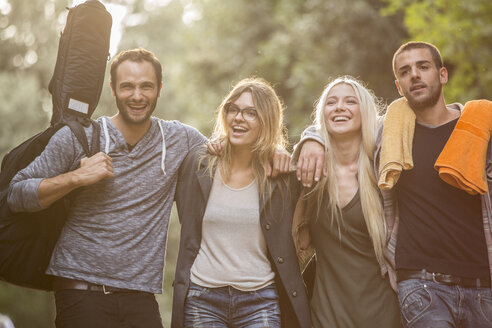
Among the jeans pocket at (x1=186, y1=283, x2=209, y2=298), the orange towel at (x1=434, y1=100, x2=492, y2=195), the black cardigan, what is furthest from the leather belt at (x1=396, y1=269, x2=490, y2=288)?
the jeans pocket at (x1=186, y1=283, x2=209, y2=298)

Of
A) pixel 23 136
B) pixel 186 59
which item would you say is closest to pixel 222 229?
pixel 186 59

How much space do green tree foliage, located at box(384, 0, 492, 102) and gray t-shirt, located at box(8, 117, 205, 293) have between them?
5.81 metres

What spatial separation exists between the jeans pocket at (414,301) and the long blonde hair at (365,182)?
31cm

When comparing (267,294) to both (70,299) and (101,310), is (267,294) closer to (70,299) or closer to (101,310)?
(101,310)

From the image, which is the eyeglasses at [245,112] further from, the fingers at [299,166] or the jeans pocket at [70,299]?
the jeans pocket at [70,299]

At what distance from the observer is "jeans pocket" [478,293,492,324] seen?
366 centimetres

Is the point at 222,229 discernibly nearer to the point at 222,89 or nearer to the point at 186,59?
the point at 222,89

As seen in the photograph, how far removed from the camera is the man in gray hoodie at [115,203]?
3.84 m

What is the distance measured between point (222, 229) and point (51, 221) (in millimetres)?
1124

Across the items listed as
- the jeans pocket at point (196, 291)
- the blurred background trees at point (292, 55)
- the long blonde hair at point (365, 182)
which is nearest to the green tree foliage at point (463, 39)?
the blurred background trees at point (292, 55)

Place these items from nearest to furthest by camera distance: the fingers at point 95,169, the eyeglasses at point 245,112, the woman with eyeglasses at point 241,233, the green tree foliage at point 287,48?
the fingers at point 95,169 → the woman with eyeglasses at point 241,233 → the eyeglasses at point 245,112 → the green tree foliage at point 287,48

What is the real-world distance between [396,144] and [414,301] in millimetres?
992

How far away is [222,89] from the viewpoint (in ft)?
42.0

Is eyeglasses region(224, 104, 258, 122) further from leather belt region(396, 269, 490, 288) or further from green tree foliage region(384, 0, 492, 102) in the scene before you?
green tree foliage region(384, 0, 492, 102)
